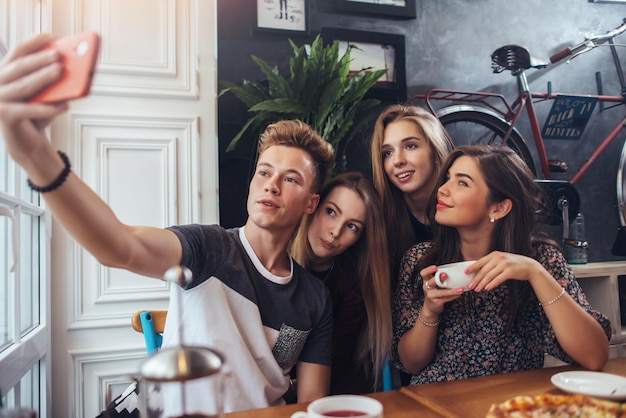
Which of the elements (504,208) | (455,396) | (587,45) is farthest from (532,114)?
(455,396)

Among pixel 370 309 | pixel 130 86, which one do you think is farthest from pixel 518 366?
pixel 130 86

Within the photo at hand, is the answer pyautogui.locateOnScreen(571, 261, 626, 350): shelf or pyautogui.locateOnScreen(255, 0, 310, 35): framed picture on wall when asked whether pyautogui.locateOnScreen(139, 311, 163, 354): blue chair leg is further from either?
pyautogui.locateOnScreen(571, 261, 626, 350): shelf

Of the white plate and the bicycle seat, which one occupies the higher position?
the bicycle seat

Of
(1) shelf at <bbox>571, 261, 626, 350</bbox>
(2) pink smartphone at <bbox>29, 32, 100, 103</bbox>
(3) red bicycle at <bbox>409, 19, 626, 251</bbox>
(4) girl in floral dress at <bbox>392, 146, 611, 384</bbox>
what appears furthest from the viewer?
(3) red bicycle at <bbox>409, 19, 626, 251</bbox>

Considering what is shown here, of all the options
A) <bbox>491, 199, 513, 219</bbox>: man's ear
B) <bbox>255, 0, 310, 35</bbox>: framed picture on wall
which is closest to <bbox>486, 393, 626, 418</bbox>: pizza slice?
<bbox>491, 199, 513, 219</bbox>: man's ear

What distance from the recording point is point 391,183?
207 cm

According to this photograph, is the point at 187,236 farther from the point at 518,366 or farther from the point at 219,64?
the point at 219,64

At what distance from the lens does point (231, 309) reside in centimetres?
126

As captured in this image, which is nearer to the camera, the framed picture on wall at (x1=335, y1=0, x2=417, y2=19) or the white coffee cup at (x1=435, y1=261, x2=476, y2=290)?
the white coffee cup at (x1=435, y1=261, x2=476, y2=290)

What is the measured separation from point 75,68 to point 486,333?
144cm

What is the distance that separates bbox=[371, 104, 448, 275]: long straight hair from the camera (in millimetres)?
1951

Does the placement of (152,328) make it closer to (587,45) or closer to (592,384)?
(592,384)

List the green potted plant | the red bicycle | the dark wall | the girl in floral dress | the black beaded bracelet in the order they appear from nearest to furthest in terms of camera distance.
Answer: the black beaded bracelet < the girl in floral dress < the green potted plant < the dark wall < the red bicycle

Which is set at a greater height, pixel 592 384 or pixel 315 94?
pixel 315 94
